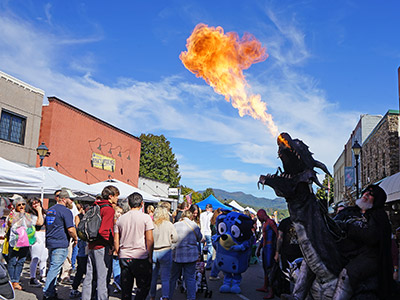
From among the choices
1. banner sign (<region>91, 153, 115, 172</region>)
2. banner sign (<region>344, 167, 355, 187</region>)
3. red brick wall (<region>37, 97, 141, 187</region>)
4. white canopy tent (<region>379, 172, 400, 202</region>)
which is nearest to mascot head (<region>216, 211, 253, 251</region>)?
white canopy tent (<region>379, 172, 400, 202</region>)

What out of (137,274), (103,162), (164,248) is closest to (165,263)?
(164,248)

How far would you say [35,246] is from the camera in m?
8.74

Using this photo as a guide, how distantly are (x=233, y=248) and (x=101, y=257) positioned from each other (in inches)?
137

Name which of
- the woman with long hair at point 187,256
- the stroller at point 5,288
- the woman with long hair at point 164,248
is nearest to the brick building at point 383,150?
the woman with long hair at point 187,256

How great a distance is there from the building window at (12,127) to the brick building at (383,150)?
20.8 meters

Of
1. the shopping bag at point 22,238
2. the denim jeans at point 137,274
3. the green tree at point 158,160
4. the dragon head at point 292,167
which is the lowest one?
the denim jeans at point 137,274

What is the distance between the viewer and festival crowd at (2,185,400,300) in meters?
3.91

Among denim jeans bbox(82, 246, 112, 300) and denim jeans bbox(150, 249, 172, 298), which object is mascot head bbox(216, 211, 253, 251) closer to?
denim jeans bbox(150, 249, 172, 298)

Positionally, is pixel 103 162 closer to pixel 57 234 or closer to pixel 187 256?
pixel 57 234

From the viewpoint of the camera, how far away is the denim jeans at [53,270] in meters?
6.73

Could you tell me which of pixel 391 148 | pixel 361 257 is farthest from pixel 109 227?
pixel 391 148

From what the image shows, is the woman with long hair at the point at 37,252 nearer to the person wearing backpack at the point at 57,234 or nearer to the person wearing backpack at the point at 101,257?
the person wearing backpack at the point at 57,234

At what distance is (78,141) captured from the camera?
82.2 feet

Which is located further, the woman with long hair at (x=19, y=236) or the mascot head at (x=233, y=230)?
the mascot head at (x=233, y=230)
